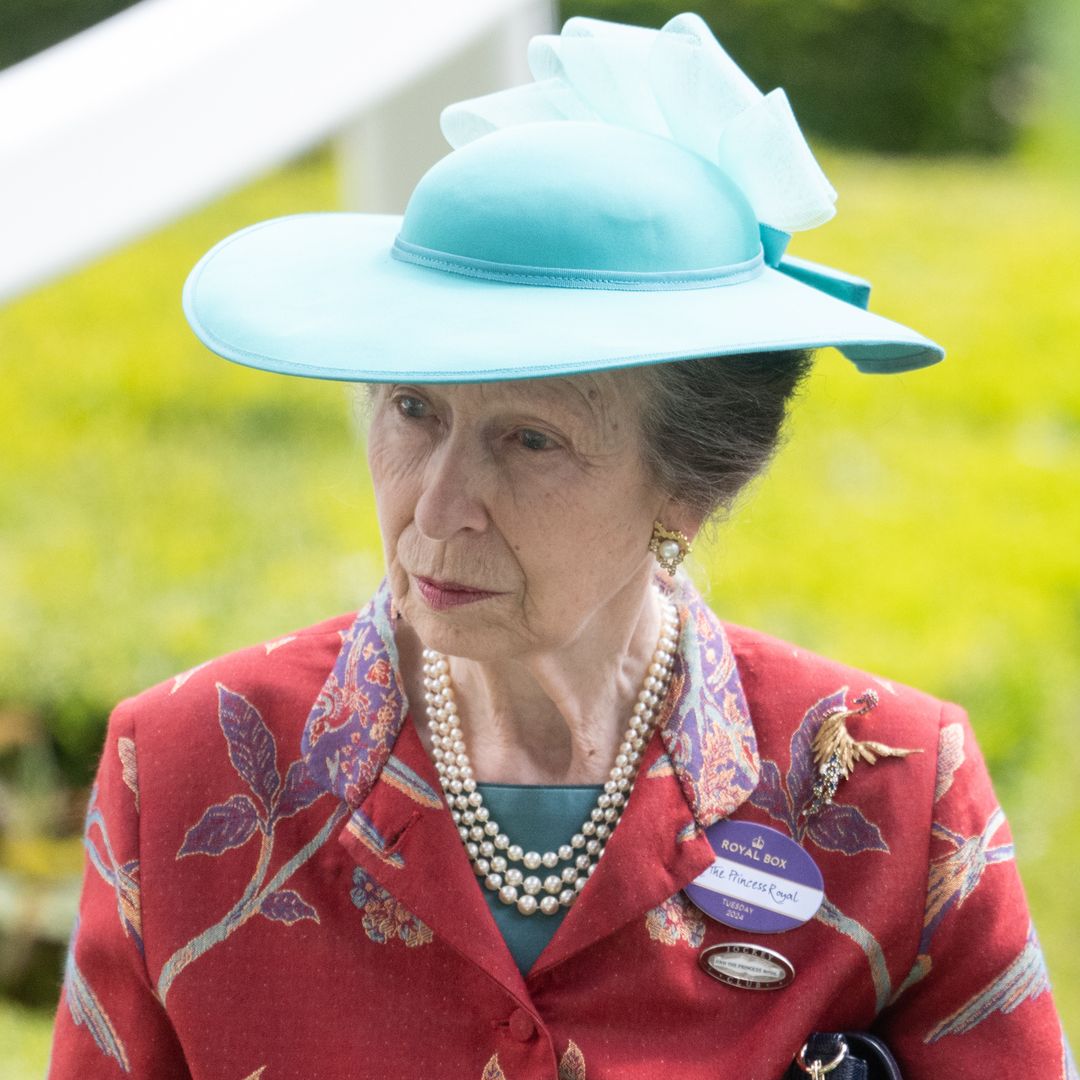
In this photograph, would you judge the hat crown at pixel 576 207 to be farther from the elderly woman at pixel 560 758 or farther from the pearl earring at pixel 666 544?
the pearl earring at pixel 666 544

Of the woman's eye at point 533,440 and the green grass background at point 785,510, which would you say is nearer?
the woman's eye at point 533,440

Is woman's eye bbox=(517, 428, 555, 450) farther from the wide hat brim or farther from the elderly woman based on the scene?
the wide hat brim

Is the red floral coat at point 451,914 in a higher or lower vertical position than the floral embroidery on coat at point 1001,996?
higher

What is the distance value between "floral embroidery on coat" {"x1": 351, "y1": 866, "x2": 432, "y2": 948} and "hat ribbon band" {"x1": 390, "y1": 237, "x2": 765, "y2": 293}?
0.77m

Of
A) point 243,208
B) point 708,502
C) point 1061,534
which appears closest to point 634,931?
point 708,502

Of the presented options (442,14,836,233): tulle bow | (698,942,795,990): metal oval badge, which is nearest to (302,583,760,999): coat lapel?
(698,942,795,990): metal oval badge

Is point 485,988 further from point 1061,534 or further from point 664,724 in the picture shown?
point 1061,534

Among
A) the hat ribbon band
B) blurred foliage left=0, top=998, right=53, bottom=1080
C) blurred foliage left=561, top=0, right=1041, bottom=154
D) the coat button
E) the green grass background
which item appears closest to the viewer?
the hat ribbon band

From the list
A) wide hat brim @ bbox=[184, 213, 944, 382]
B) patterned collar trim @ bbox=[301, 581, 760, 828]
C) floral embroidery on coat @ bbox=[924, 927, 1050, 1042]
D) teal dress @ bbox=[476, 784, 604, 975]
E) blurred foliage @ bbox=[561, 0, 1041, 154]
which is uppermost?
wide hat brim @ bbox=[184, 213, 944, 382]

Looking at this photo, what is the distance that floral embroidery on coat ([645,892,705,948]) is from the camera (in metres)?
2.10

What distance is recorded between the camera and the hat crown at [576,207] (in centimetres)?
183

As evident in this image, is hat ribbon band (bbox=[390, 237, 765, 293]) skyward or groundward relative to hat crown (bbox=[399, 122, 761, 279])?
groundward

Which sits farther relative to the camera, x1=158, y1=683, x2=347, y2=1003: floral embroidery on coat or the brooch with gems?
the brooch with gems

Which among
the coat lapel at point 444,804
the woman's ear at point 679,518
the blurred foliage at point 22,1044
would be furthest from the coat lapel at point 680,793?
the blurred foliage at point 22,1044
